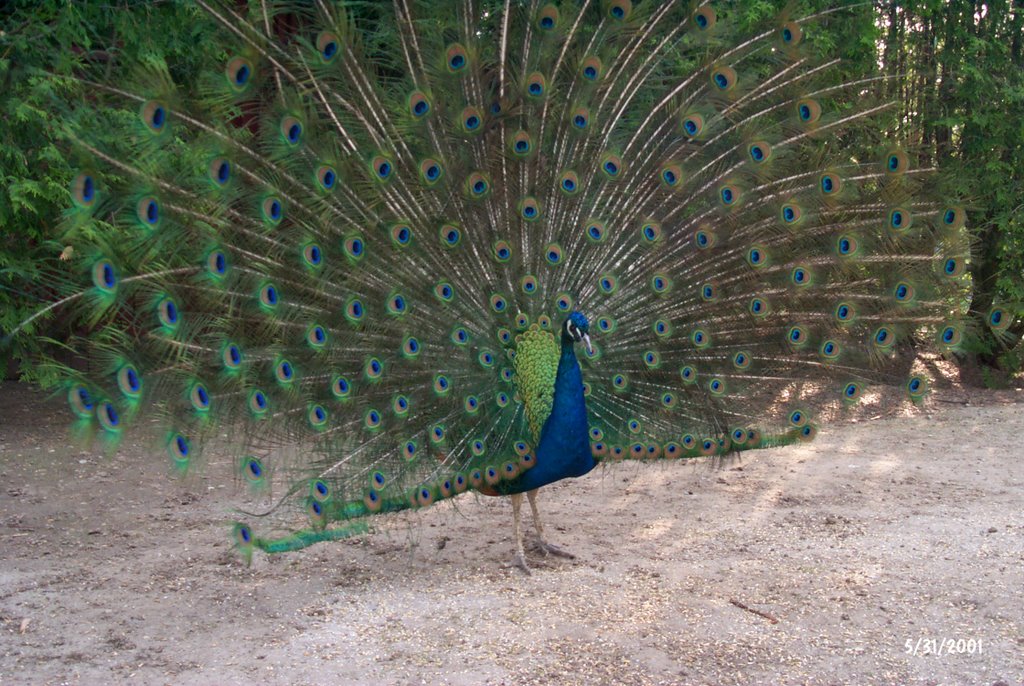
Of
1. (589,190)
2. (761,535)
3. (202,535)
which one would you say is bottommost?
(761,535)

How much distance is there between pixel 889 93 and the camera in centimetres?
610

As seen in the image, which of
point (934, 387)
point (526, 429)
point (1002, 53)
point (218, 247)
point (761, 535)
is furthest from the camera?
point (934, 387)

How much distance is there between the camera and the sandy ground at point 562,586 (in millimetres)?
3779

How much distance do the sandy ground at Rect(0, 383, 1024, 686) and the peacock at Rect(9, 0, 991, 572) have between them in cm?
46

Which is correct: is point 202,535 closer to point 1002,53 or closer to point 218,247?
point 218,247

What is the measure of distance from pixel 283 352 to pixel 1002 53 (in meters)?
7.97

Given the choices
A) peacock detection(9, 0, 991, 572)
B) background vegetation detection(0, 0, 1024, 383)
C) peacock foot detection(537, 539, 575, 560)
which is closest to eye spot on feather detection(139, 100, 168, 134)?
peacock detection(9, 0, 991, 572)

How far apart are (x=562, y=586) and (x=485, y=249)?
1.78 m

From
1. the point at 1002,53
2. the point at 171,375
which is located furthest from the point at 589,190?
the point at 1002,53

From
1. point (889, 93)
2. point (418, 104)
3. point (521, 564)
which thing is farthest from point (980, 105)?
point (521, 564)

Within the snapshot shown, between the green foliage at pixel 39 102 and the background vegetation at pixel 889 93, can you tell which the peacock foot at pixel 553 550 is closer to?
the background vegetation at pixel 889 93

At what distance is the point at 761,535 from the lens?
528 cm

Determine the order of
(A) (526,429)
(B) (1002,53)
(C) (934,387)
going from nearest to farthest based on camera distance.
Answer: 1. (A) (526,429)
2. (B) (1002,53)
3. (C) (934,387)

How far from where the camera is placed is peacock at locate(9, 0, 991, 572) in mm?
3777
